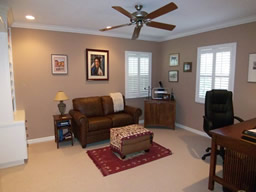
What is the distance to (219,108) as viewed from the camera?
3.29 m

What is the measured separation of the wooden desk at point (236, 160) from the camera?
199 cm

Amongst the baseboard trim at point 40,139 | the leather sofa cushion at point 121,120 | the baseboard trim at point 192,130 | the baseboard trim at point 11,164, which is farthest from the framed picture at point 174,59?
the baseboard trim at point 11,164

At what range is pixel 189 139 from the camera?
13.6ft

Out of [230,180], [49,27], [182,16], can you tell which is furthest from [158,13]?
[49,27]

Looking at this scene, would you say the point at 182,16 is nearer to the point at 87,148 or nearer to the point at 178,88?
the point at 178,88

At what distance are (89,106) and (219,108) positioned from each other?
2786 mm

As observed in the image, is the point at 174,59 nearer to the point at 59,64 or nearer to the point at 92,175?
the point at 59,64

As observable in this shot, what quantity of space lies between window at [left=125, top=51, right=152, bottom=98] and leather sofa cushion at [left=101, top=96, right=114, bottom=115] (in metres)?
0.73

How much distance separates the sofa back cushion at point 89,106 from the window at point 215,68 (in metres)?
2.51

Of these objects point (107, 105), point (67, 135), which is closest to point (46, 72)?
point (67, 135)

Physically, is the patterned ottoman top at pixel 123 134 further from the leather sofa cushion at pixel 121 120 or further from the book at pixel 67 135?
the book at pixel 67 135

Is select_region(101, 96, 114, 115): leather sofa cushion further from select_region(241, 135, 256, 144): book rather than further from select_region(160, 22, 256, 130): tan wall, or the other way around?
select_region(241, 135, 256, 144): book

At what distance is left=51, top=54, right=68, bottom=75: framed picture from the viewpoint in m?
3.97

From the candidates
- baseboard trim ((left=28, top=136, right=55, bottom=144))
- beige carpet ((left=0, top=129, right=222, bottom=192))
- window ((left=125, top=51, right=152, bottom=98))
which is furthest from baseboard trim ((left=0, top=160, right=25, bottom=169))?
window ((left=125, top=51, right=152, bottom=98))
